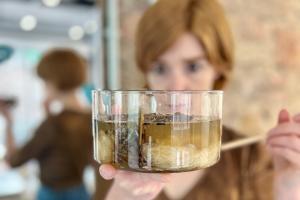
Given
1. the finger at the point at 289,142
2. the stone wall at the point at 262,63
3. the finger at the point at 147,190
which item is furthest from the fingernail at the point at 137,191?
the stone wall at the point at 262,63

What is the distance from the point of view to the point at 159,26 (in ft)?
2.42

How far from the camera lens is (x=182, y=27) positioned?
2.38ft

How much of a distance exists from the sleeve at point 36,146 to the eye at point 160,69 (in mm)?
513

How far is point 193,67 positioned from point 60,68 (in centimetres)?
51

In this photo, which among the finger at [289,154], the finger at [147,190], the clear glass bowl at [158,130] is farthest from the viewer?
the finger at [289,154]

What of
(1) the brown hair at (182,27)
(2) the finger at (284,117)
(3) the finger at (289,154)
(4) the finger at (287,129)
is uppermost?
(1) the brown hair at (182,27)

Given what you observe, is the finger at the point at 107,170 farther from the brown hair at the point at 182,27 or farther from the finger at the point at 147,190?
the brown hair at the point at 182,27

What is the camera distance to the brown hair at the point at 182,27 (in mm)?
725

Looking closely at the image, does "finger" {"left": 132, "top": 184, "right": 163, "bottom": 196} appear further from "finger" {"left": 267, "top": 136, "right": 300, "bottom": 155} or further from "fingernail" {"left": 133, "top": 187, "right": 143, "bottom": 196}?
"finger" {"left": 267, "top": 136, "right": 300, "bottom": 155}

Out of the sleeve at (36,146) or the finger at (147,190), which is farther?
the sleeve at (36,146)

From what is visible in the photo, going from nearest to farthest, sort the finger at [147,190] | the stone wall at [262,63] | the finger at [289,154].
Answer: the finger at [147,190], the finger at [289,154], the stone wall at [262,63]

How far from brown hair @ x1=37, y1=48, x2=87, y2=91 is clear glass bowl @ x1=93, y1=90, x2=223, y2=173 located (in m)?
0.73

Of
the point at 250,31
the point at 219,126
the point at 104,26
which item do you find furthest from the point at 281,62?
the point at 219,126

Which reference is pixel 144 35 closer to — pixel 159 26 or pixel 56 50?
pixel 159 26
